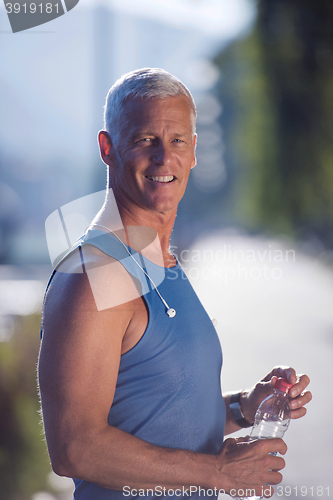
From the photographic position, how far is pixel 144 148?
1.38 meters

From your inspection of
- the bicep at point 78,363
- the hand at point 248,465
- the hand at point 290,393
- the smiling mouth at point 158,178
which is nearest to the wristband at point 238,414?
A: the hand at point 290,393

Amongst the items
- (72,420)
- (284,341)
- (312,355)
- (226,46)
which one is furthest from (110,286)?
(226,46)

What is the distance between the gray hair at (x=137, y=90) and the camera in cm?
135

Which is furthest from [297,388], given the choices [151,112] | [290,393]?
[151,112]

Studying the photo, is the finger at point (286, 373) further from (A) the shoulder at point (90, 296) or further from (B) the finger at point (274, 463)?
(A) the shoulder at point (90, 296)

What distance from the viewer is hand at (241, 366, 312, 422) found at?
147 cm

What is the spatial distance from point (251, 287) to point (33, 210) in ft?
18.3

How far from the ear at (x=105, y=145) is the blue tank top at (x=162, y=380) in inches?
14.0

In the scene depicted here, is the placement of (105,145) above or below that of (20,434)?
above

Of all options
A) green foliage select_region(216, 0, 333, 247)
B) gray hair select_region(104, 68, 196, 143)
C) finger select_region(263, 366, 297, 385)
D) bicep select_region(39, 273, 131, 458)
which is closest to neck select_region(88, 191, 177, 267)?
gray hair select_region(104, 68, 196, 143)

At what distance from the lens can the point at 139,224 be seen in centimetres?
145

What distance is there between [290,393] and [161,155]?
33.1 inches

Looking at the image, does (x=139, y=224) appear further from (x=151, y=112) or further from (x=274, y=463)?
(x=274, y=463)

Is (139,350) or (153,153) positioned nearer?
(139,350)
